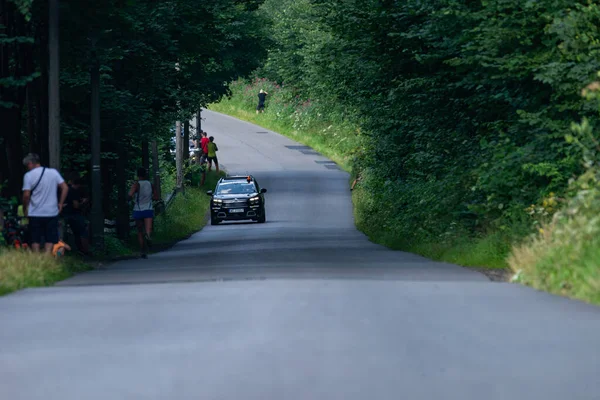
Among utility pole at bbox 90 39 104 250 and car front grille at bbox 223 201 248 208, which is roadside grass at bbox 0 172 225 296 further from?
car front grille at bbox 223 201 248 208

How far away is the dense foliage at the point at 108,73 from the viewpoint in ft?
80.7

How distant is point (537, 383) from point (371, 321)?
11.7 feet

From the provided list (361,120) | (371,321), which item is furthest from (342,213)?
(371,321)

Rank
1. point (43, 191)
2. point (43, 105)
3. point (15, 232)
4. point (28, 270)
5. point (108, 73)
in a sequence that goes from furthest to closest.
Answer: point (108, 73) < point (43, 105) < point (15, 232) < point (43, 191) < point (28, 270)

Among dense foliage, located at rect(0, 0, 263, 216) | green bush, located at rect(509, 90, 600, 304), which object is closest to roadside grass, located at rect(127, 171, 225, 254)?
dense foliage, located at rect(0, 0, 263, 216)

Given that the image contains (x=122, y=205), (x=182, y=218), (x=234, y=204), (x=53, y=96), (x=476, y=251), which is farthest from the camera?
(x=234, y=204)

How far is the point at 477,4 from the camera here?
23.9m

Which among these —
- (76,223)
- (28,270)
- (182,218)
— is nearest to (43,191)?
(28,270)

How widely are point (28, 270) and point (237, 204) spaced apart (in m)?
29.9

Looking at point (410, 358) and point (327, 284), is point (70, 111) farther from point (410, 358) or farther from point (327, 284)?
point (410, 358)

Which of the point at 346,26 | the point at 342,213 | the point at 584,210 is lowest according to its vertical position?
the point at 342,213

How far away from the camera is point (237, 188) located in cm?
4828

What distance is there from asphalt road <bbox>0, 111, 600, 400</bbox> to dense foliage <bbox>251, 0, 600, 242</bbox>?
319 centimetres

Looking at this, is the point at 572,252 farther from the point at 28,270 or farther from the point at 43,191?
the point at 43,191
